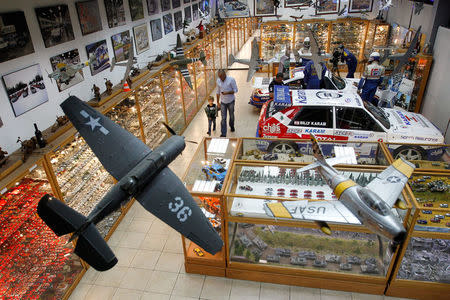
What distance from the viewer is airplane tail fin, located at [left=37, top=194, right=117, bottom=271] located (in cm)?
261

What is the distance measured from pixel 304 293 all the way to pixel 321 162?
2.12 m

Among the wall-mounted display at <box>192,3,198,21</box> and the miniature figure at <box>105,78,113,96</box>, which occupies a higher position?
the wall-mounted display at <box>192,3,198,21</box>

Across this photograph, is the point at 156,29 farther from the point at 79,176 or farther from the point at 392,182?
the point at 392,182

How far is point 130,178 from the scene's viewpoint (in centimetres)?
272

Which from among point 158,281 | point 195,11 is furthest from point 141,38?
point 158,281

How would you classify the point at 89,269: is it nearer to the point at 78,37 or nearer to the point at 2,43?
the point at 2,43

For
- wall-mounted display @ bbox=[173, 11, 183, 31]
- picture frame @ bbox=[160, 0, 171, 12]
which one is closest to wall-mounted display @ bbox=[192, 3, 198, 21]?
wall-mounted display @ bbox=[173, 11, 183, 31]

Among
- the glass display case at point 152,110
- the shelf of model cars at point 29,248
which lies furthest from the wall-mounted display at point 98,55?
the shelf of model cars at point 29,248

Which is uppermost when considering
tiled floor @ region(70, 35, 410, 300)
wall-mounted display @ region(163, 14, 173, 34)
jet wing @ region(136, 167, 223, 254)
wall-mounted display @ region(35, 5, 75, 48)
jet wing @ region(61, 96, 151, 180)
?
wall-mounted display @ region(35, 5, 75, 48)

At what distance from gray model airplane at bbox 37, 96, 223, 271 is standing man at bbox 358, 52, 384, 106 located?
298 inches

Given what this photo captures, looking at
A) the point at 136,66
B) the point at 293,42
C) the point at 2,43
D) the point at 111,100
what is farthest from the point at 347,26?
the point at 2,43

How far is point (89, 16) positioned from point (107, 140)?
360cm

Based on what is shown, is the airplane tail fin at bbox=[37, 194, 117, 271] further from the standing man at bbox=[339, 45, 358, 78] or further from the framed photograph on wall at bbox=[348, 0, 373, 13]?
the framed photograph on wall at bbox=[348, 0, 373, 13]

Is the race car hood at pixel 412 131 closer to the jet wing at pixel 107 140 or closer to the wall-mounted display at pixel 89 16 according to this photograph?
the jet wing at pixel 107 140
